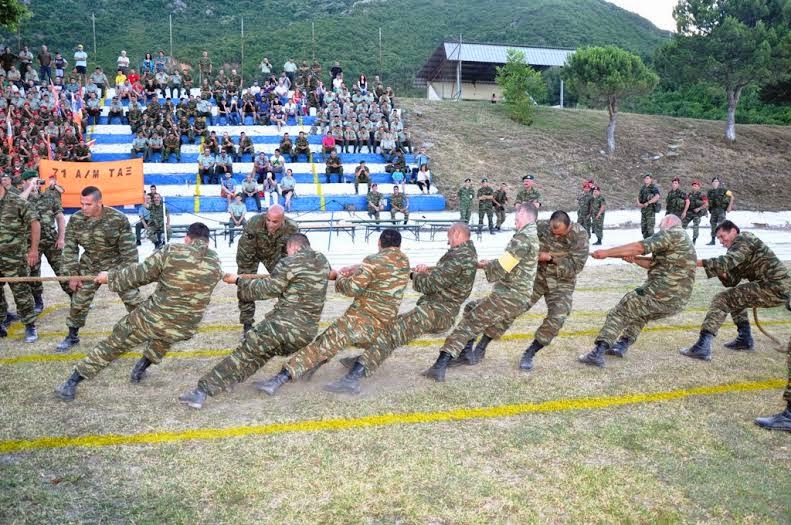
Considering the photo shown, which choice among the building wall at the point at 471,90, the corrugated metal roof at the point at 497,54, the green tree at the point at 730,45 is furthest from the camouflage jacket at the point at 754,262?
the building wall at the point at 471,90

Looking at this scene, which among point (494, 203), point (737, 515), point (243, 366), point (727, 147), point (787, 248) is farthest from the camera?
point (727, 147)

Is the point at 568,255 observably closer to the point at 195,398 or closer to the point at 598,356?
the point at 598,356

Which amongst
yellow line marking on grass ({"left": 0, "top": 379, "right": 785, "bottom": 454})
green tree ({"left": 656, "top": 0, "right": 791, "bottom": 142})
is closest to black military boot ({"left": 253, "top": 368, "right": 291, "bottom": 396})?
yellow line marking on grass ({"left": 0, "top": 379, "right": 785, "bottom": 454})

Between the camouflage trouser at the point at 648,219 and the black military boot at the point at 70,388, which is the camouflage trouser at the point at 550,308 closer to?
the black military boot at the point at 70,388

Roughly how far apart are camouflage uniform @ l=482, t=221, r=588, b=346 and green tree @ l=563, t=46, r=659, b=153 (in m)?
23.6

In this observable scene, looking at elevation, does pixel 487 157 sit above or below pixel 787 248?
above

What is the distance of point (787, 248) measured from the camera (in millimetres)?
15219

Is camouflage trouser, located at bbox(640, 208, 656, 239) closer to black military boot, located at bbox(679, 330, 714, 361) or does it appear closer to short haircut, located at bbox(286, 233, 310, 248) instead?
black military boot, located at bbox(679, 330, 714, 361)

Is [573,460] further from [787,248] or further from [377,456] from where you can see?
[787,248]

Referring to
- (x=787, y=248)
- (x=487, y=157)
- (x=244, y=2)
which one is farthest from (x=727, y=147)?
(x=244, y=2)

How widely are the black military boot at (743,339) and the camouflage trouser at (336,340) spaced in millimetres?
4340

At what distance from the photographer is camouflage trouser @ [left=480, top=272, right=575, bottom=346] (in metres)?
6.33

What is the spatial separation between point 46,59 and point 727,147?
99.2 ft

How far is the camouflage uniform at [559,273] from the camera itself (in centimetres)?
640
